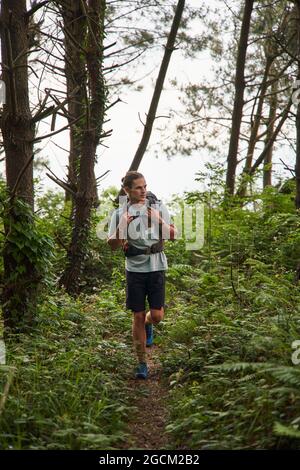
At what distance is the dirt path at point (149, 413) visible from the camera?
5.04 meters

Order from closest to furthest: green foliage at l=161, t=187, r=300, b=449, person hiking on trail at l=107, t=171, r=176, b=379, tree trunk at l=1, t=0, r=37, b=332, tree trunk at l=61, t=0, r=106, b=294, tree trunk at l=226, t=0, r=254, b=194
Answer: green foliage at l=161, t=187, r=300, b=449 < person hiking on trail at l=107, t=171, r=176, b=379 < tree trunk at l=1, t=0, r=37, b=332 < tree trunk at l=61, t=0, r=106, b=294 < tree trunk at l=226, t=0, r=254, b=194

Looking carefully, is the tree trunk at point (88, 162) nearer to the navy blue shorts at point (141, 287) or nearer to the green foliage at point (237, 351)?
the green foliage at point (237, 351)

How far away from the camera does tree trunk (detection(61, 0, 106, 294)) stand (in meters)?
11.3

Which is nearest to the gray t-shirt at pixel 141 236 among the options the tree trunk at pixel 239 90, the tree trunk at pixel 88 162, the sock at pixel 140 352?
the sock at pixel 140 352

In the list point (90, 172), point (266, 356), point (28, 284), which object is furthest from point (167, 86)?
point (266, 356)

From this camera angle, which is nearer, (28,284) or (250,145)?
(28,284)

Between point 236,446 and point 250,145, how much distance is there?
2025 cm

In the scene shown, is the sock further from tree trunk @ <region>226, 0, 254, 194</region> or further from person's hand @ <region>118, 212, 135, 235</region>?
tree trunk @ <region>226, 0, 254, 194</region>

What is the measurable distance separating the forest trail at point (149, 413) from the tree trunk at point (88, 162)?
4.30 m

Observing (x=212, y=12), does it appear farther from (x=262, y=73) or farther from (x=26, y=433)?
(x=26, y=433)

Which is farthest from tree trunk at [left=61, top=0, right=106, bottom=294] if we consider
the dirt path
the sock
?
the sock

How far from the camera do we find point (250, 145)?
23594 millimetres

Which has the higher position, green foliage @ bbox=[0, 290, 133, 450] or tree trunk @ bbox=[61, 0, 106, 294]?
tree trunk @ bbox=[61, 0, 106, 294]
